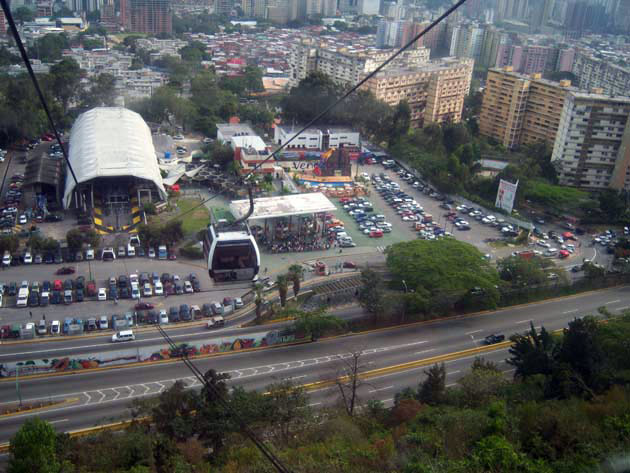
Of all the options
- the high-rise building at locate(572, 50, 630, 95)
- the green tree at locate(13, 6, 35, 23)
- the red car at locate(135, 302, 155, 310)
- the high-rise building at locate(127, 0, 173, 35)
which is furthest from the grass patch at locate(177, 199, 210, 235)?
the high-rise building at locate(127, 0, 173, 35)

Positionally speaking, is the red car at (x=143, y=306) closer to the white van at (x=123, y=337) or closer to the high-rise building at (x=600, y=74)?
the white van at (x=123, y=337)

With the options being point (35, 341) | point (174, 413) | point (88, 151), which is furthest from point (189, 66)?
point (174, 413)

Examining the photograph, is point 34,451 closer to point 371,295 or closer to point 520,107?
point 371,295

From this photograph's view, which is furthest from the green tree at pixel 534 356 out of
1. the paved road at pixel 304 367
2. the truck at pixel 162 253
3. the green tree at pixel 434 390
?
the truck at pixel 162 253

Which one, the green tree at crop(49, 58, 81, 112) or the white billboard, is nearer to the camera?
the white billboard

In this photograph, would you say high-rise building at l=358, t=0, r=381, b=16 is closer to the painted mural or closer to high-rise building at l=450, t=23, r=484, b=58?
high-rise building at l=450, t=23, r=484, b=58

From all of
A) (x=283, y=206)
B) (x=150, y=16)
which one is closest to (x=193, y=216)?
(x=283, y=206)
